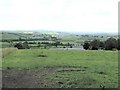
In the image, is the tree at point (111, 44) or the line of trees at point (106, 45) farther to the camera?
the tree at point (111, 44)

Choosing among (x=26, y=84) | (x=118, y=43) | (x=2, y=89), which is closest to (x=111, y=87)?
(x=26, y=84)

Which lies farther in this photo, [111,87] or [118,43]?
[118,43]

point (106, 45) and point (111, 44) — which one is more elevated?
point (111, 44)

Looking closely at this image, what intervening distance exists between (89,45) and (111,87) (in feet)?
166

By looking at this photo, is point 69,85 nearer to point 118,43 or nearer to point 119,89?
point 119,89

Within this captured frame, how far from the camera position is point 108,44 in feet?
196

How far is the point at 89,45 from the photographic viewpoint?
63656mm

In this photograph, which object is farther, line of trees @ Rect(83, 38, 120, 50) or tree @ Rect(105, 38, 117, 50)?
tree @ Rect(105, 38, 117, 50)

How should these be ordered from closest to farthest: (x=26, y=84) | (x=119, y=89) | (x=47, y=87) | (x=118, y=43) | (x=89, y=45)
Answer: (x=119, y=89) → (x=47, y=87) → (x=26, y=84) → (x=118, y=43) → (x=89, y=45)

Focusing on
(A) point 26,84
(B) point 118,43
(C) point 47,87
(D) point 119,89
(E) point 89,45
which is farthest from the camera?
(E) point 89,45

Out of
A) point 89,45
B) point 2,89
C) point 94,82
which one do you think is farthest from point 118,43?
point 2,89

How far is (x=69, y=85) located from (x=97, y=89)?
188cm

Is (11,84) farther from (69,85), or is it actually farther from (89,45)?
(89,45)

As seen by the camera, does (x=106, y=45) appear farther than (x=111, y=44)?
Yes
